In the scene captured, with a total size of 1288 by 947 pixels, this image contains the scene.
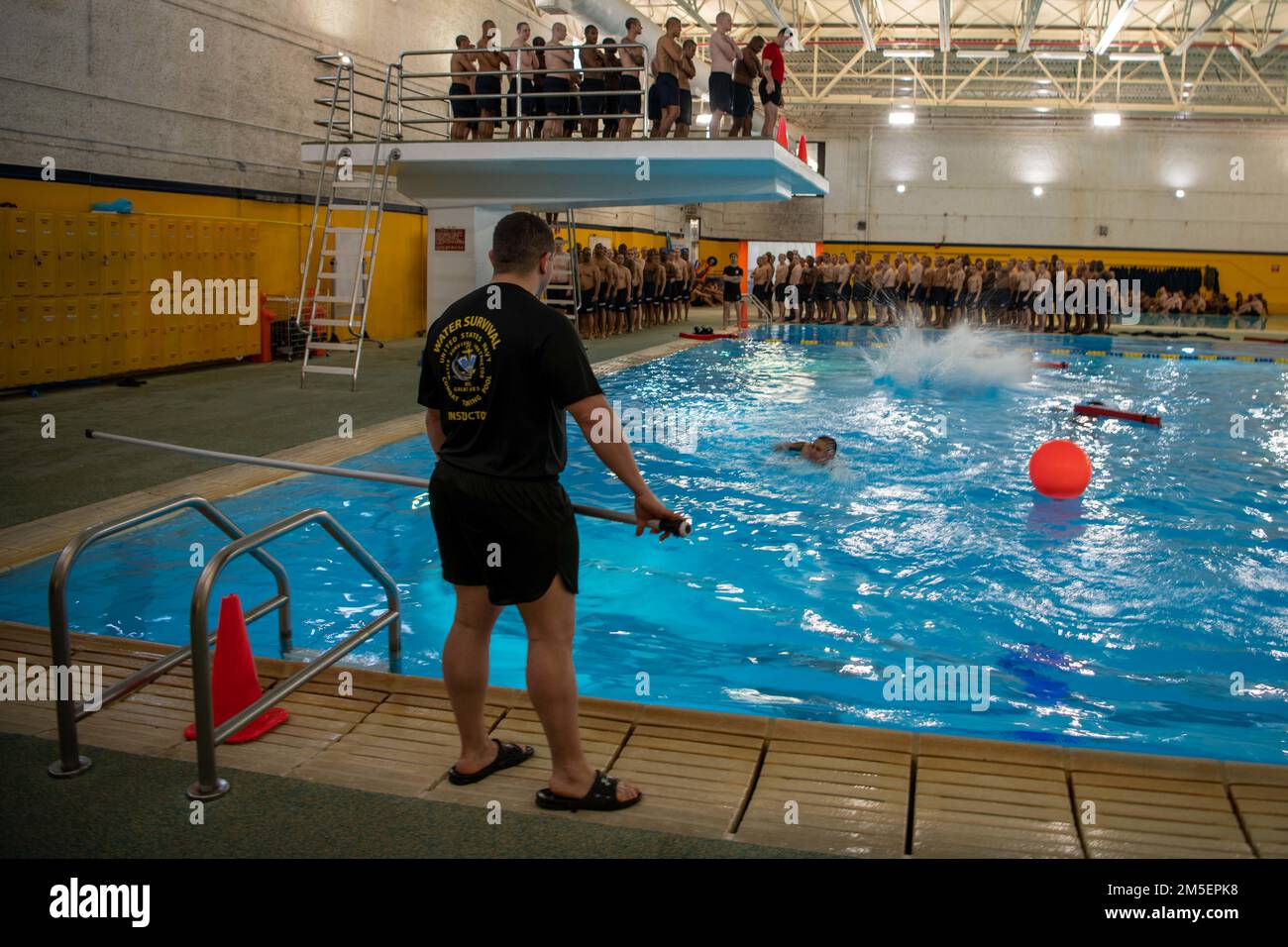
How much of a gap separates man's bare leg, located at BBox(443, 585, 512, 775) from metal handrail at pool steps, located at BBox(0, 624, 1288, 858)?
179mm

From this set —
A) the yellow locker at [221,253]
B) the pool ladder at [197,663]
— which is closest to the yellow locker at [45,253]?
the yellow locker at [221,253]

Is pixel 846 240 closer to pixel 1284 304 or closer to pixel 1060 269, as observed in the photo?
pixel 1060 269

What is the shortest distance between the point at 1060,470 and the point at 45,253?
36.6 ft

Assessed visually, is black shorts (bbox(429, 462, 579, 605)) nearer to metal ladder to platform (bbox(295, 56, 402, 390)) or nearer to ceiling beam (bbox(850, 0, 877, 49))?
metal ladder to platform (bbox(295, 56, 402, 390))

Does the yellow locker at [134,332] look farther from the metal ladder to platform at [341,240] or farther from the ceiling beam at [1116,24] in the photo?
the ceiling beam at [1116,24]

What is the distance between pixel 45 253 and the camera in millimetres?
11547

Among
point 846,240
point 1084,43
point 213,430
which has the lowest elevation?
point 213,430

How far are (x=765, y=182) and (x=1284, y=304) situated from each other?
2787 centimetres

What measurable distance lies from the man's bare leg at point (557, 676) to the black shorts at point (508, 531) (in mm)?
67

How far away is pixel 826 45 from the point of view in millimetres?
29797

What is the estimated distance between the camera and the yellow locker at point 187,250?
13703mm

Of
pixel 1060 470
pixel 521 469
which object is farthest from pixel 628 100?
pixel 521 469

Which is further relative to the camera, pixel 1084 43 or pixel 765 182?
pixel 1084 43
